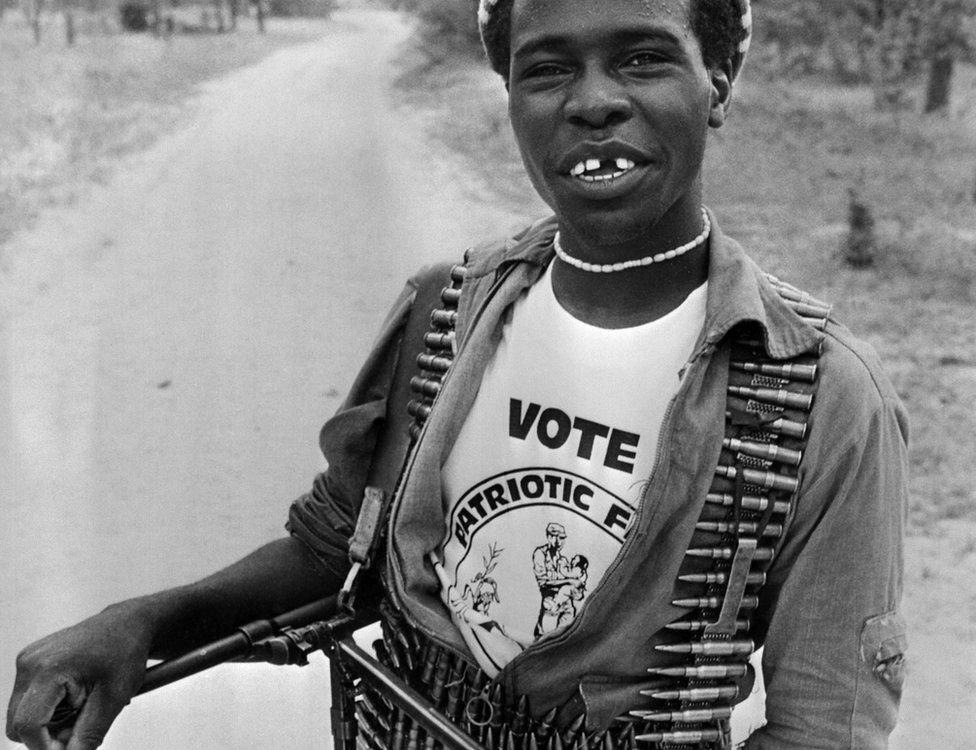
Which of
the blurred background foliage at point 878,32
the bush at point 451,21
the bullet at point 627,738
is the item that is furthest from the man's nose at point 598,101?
the bush at point 451,21

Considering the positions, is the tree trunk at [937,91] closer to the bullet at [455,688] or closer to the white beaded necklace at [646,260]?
the white beaded necklace at [646,260]

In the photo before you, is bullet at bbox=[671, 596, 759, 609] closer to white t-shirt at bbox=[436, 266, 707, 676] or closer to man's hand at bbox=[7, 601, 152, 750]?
white t-shirt at bbox=[436, 266, 707, 676]

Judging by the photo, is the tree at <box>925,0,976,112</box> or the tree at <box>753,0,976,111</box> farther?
the tree at <box>925,0,976,112</box>

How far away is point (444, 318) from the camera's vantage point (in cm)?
204

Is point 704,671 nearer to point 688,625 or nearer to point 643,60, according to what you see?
point 688,625

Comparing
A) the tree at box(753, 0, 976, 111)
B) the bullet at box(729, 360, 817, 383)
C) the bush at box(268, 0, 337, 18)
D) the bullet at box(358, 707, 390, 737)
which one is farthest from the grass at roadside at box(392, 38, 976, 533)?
the bush at box(268, 0, 337, 18)

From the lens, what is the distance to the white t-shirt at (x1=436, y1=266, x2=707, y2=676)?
1797 millimetres

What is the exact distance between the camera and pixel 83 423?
Answer: 23.7ft

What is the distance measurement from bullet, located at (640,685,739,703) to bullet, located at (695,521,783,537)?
25 cm

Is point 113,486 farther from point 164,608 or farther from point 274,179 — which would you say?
point 274,179

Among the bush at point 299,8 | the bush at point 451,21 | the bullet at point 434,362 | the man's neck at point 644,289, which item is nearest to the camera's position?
the man's neck at point 644,289

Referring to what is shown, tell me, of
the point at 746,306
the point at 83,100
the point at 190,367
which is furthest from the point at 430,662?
the point at 83,100

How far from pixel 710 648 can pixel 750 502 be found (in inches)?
9.2

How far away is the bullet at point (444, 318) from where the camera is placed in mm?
2021
